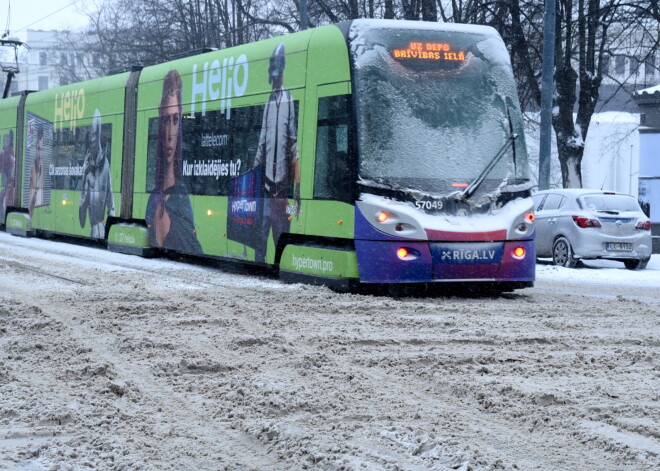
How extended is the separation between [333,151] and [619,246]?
27.7ft

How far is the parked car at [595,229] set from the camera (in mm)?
19844

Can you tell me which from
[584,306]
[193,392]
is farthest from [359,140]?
[193,392]

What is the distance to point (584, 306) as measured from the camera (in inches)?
471

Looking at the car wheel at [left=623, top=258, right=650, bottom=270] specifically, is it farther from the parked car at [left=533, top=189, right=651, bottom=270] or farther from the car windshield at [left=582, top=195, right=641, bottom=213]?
the car windshield at [left=582, top=195, right=641, bottom=213]

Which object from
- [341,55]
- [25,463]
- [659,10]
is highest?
[659,10]

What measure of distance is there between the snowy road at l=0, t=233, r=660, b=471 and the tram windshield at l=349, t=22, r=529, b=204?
1500 mm

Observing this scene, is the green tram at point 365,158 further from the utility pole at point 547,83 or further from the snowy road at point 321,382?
the utility pole at point 547,83

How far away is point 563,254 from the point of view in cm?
2044

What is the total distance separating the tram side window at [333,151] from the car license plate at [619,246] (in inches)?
317

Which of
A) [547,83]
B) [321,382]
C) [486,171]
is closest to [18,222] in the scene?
[547,83]

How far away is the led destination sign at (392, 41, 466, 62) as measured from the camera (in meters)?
13.1

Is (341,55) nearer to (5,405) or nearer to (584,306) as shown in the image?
(584,306)

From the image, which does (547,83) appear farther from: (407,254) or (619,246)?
(407,254)

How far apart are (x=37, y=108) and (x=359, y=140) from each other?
47.4 ft
